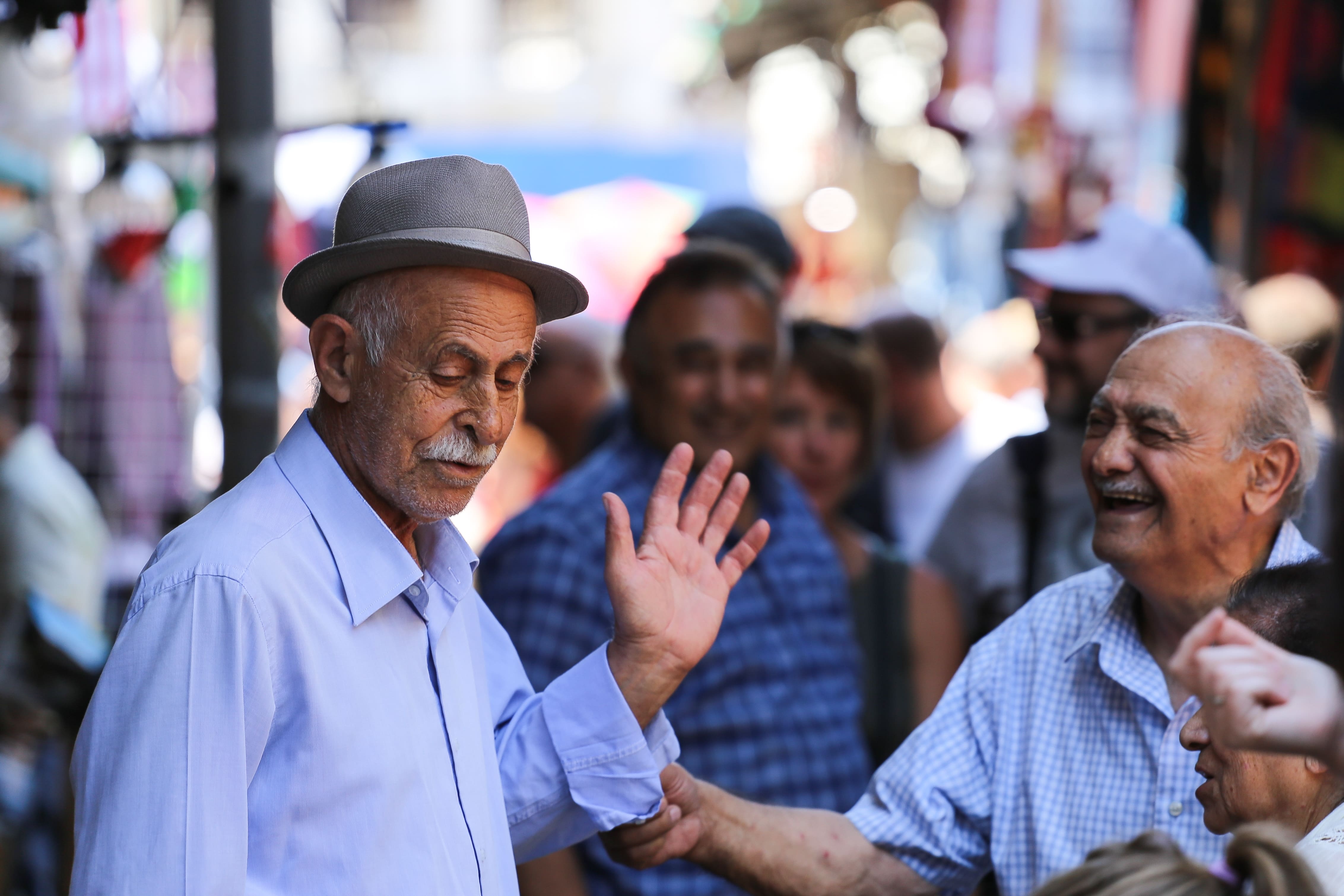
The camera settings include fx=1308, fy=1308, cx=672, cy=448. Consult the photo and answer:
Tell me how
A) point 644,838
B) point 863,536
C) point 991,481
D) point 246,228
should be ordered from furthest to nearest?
point 863,536
point 991,481
point 246,228
point 644,838

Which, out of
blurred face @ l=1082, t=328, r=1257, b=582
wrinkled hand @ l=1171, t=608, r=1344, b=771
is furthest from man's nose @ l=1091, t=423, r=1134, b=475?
wrinkled hand @ l=1171, t=608, r=1344, b=771

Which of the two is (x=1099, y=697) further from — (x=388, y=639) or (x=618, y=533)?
(x=388, y=639)

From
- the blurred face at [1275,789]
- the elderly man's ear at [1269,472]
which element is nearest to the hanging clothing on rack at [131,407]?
the elderly man's ear at [1269,472]

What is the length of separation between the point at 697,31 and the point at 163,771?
14141 millimetres

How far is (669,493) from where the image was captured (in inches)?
89.7

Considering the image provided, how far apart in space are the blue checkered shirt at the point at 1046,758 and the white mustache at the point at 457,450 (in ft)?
3.27

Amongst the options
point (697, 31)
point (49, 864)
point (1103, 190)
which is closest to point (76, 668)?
point (49, 864)

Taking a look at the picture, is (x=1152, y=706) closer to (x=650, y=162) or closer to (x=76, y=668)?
(x=76, y=668)

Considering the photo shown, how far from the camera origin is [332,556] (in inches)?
72.8

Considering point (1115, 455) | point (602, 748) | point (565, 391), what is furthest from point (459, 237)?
point (565, 391)

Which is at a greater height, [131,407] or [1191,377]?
[1191,377]

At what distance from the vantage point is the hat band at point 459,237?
185 cm

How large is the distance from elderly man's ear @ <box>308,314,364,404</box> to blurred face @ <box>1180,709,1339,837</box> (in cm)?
132

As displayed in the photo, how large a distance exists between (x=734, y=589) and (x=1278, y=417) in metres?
1.44
